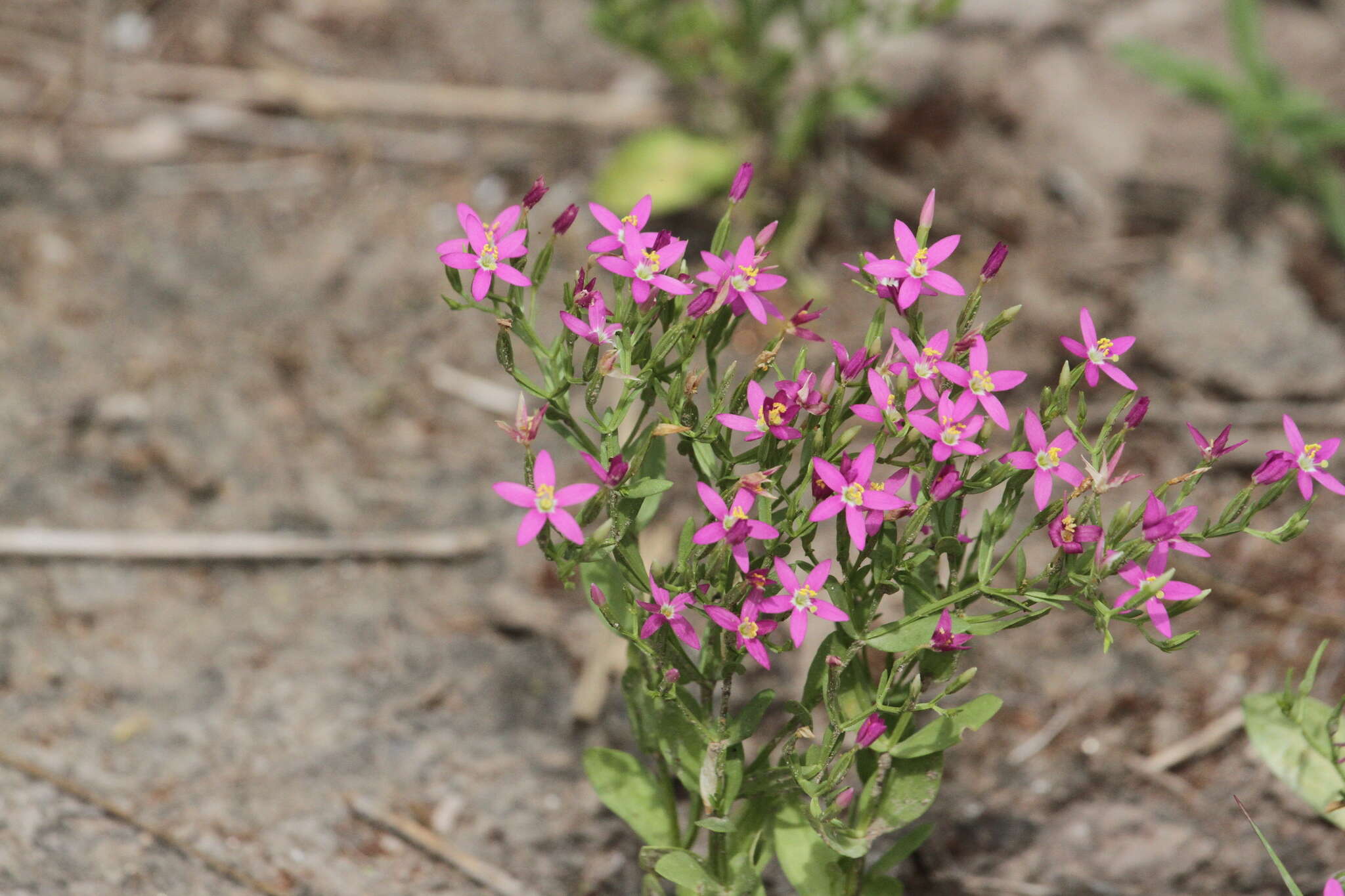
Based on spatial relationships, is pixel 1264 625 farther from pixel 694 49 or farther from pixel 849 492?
pixel 694 49

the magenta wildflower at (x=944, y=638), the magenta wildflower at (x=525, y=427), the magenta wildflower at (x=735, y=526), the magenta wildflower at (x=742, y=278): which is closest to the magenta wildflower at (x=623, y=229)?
the magenta wildflower at (x=742, y=278)

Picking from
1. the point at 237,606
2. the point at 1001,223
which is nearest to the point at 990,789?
the point at 237,606

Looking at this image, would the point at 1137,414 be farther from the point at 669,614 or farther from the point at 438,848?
the point at 438,848

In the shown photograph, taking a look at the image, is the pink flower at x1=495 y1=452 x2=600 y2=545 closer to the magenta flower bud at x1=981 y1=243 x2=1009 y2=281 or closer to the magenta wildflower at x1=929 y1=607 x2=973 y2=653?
the magenta wildflower at x1=929 y1=607 x2=973 y2=653

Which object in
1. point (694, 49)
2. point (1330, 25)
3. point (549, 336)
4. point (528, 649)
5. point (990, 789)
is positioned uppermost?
point (694, 49)

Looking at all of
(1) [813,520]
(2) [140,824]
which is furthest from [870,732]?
(2) [140,824]

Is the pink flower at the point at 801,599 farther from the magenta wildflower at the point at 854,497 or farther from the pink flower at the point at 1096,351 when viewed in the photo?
the pink flower at the point at 1096,351
